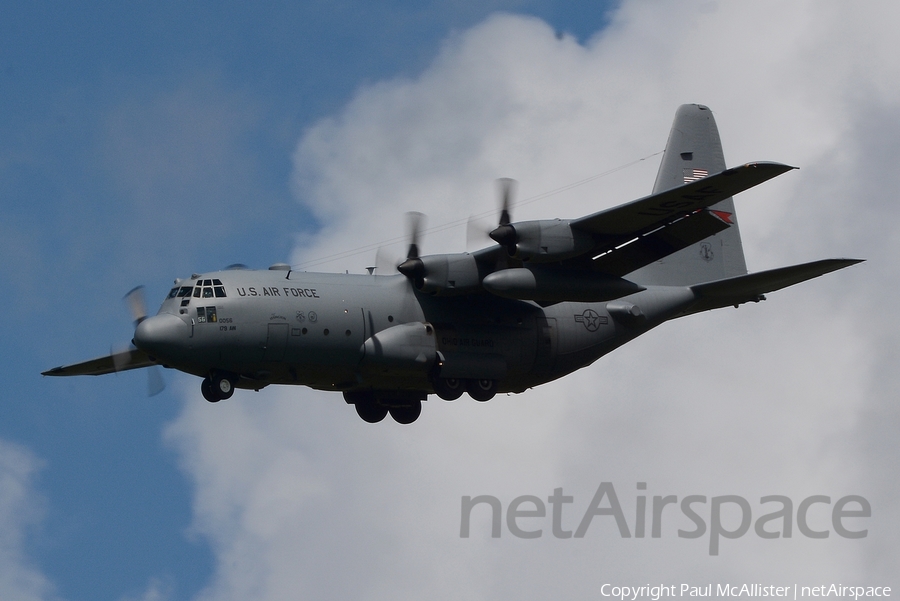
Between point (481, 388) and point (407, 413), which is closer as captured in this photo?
point (481, 388)

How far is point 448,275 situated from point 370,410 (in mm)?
3362

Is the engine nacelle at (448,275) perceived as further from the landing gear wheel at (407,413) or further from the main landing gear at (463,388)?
the landing gear wheel at (407,413)

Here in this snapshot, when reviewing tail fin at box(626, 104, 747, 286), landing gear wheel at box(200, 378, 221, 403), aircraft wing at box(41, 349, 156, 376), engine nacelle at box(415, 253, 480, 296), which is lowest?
landing gear wheel at box(200, 378, 221, 403)

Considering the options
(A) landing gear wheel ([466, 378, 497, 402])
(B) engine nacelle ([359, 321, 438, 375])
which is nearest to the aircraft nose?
(B) engine nacelle ([359, 321, 438, 375])

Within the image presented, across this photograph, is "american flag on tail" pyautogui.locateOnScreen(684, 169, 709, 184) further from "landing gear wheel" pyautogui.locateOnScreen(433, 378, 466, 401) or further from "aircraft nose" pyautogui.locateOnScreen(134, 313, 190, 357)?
"aircraft nose" pyautogui.locateOnScreen(134, 313, 190, 357)

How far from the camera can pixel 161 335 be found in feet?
71.9

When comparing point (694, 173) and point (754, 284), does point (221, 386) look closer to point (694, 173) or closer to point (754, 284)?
point (754, 284)

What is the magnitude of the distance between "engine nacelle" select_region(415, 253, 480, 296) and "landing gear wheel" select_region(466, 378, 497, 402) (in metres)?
1.80

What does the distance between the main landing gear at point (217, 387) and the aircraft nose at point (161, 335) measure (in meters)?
1.06

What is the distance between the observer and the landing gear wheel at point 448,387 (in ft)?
78.6

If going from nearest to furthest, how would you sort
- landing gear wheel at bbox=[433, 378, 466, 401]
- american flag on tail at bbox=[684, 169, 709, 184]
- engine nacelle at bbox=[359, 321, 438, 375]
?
engine nacelle at bbox=[359, 321, 438, 375] < landing gear wheel at bbox=[433, 378, 466, 401] < american flag on tail at bbox=[684, 169, 709, 184]

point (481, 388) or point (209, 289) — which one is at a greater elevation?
point (209, 289)

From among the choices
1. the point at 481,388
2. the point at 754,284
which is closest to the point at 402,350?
the point at 481,388

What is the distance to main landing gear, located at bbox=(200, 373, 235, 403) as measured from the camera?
22656 millimetres
